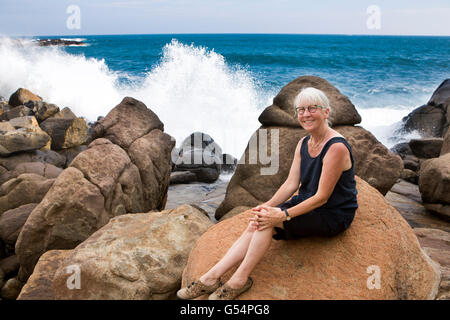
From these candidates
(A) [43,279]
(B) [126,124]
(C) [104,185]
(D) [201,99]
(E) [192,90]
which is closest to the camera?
(A) [43,279]

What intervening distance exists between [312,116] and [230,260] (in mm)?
1138

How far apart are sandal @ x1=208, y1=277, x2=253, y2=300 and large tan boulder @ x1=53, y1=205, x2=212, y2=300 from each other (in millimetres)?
767

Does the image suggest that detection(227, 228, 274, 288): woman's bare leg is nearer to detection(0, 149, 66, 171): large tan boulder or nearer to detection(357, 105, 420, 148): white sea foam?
detection(0, 149, 66, 171): large tan boulder

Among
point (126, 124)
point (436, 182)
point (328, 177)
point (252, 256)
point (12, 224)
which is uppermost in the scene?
point (126, 124)

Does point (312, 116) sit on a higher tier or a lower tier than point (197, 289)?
higher

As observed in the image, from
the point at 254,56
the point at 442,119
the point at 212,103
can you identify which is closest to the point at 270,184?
the point at 442,119

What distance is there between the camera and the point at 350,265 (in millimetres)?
2723

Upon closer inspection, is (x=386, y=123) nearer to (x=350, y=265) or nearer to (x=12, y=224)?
(x=12, y=224)

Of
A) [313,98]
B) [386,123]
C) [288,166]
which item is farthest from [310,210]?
[386,123]

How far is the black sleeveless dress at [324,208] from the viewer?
2680mm

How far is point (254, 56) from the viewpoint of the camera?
34.1 metres

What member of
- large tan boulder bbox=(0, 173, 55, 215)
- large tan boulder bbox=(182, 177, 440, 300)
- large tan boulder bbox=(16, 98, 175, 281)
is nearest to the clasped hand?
large tan boulder bbox=(182, 177, 440, 300)

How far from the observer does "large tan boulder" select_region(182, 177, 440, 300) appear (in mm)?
2607

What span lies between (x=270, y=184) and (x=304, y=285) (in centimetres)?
308
